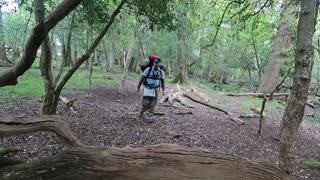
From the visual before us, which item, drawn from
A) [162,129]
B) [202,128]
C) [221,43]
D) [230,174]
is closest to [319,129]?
[202,128]

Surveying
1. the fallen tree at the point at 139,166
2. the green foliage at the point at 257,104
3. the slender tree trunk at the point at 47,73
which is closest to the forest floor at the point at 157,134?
the slender tree trunk at the point at 47,73

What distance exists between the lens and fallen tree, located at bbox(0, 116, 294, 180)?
5.00ft

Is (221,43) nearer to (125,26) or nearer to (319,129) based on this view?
(125,26)

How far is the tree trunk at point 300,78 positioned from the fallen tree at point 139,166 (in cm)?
266

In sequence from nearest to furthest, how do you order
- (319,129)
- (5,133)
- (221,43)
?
(5,133), (319,129), (221,43)

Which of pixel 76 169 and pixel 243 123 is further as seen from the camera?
pixel 243 123

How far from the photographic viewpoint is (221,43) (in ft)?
112

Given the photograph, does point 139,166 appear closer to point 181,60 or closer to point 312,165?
point 312,165

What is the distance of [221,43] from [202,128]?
26470 mm

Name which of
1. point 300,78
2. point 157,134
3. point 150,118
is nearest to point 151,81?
point 150,118

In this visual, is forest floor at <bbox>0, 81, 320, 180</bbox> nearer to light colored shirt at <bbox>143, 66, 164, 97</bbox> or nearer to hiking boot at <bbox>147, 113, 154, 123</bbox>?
hiking boot at <bbox>147, 113, 154, 123</bbox>

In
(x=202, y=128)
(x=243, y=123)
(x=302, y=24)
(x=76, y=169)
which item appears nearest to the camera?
(x=76, y=169)

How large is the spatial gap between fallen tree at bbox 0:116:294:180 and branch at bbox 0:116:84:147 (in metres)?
0.29

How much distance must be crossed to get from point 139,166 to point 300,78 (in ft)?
10.7
